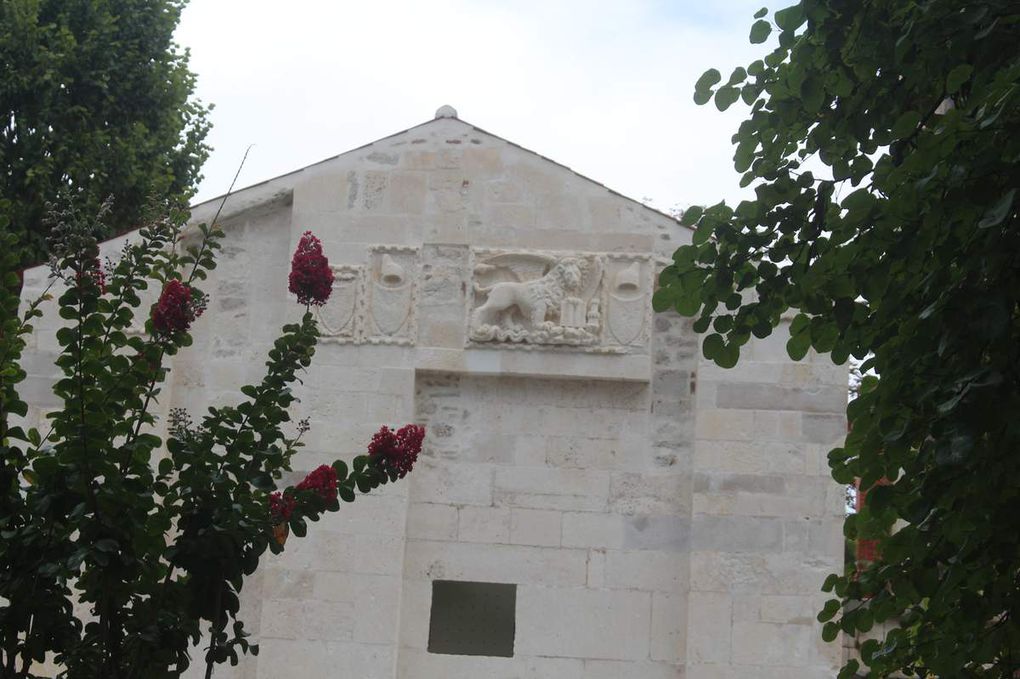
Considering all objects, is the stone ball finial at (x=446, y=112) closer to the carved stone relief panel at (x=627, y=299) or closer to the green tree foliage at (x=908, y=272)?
the carved stone relief panel at (x=627, y=299)

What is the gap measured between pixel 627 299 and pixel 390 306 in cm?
154

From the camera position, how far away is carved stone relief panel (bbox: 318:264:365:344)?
9.41m

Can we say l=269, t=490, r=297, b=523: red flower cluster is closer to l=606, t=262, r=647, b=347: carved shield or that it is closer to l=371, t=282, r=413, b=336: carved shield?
l=371, t=282, r=413, b=336: carved shield

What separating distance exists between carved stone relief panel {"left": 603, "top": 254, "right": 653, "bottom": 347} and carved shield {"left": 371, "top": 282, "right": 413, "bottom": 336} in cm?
130

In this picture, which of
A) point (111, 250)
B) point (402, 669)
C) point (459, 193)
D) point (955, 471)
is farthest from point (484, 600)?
point (955, 471)

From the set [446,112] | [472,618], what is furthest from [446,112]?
[472,618]

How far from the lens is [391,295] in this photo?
9.46 meters

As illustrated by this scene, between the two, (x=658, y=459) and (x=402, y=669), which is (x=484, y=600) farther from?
(x=658, y=459)

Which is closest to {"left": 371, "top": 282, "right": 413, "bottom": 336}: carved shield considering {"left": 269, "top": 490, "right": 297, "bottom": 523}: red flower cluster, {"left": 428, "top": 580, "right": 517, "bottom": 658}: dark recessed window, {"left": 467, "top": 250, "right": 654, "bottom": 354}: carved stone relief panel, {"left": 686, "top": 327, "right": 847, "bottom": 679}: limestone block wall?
{"left": 467, "top": 250, "right": 654, "bottom": 354}: carved stone relief panel

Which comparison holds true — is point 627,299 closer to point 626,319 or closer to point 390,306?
point 626,319

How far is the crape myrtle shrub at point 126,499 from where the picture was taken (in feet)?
14.9

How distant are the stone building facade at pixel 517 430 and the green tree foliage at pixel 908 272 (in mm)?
4234

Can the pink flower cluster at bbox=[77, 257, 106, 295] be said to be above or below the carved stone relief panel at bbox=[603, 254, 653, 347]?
below

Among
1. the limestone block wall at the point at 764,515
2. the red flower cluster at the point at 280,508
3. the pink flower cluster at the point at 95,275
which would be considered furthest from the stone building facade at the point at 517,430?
the pink flower cluster at the point at 95,275
